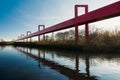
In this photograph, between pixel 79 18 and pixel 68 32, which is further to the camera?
pixel 68 32

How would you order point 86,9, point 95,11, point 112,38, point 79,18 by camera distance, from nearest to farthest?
1. point 95,11
2. point 112,38
3. point 79,18
4. point 86,9

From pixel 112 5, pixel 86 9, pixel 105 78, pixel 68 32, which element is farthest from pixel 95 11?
pixel 68 32

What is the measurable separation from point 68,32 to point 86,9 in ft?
73.9

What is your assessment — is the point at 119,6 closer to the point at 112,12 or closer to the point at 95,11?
the point at 112,12

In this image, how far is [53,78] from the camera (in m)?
4.51

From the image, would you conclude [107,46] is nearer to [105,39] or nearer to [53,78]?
[105,39]

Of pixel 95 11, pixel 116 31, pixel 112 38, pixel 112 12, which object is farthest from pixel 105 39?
pixel 112 12

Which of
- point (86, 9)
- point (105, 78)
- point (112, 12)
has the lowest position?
point (105, 78)

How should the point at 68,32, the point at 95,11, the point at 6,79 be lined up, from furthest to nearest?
the point at 68,32 < the point at 95,11 < the point at 6,79

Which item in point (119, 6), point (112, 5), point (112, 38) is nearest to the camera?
point (119, 6)

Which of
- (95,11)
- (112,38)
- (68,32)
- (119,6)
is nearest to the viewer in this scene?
(119,6)

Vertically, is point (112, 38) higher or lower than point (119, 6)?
lower

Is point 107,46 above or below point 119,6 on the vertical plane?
below

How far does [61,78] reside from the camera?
4.48 m
